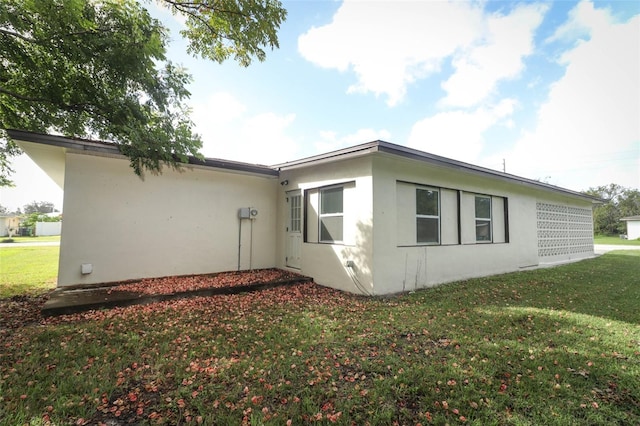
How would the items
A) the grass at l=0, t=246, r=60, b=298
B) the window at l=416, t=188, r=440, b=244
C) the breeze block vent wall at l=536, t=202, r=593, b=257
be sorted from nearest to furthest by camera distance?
the grass at l=0, t=246, r=60, b=298, the window at l=416, t=188, r=440, b=244, the breeze block vent wall at l=536, t=202, r=593, b=257

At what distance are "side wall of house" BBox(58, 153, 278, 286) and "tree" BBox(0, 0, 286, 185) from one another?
111cm

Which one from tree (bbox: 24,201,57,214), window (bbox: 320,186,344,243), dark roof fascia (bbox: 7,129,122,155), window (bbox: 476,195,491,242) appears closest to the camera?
dark roof fascia (bbox: 7,129,122,155)

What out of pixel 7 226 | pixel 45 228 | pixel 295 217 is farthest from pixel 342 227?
pixel 7 226

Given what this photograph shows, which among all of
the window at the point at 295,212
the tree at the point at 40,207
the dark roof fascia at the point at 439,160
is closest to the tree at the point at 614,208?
the dark roof fascia at the point at 439,160

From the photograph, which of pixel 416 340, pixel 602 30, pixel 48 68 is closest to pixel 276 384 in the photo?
pixel 416 340

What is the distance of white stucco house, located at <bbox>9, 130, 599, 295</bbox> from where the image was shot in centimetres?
546

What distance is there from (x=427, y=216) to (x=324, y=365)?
4.79m

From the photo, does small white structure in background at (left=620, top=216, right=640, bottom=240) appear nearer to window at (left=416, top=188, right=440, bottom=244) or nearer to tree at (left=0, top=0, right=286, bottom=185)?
window at (left=416, top=188, right=440, bottom=244)

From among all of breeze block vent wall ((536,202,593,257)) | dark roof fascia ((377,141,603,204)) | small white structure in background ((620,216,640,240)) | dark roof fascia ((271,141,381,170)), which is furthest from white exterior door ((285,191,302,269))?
small white structure in background ((620,216,640,240))

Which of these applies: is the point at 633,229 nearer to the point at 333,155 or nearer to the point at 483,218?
the point at 483,218

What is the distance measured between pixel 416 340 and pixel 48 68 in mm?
7137

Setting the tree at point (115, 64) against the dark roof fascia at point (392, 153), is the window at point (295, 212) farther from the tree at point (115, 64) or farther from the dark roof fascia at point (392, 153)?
the tree at point (115, 64)

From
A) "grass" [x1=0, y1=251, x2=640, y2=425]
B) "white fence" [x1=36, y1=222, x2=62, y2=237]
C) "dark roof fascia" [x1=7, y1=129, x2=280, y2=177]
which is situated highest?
"dark roof fascia" [x1=7, y1=129, x2=280, y2=177]

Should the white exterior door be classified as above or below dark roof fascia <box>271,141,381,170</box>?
below
